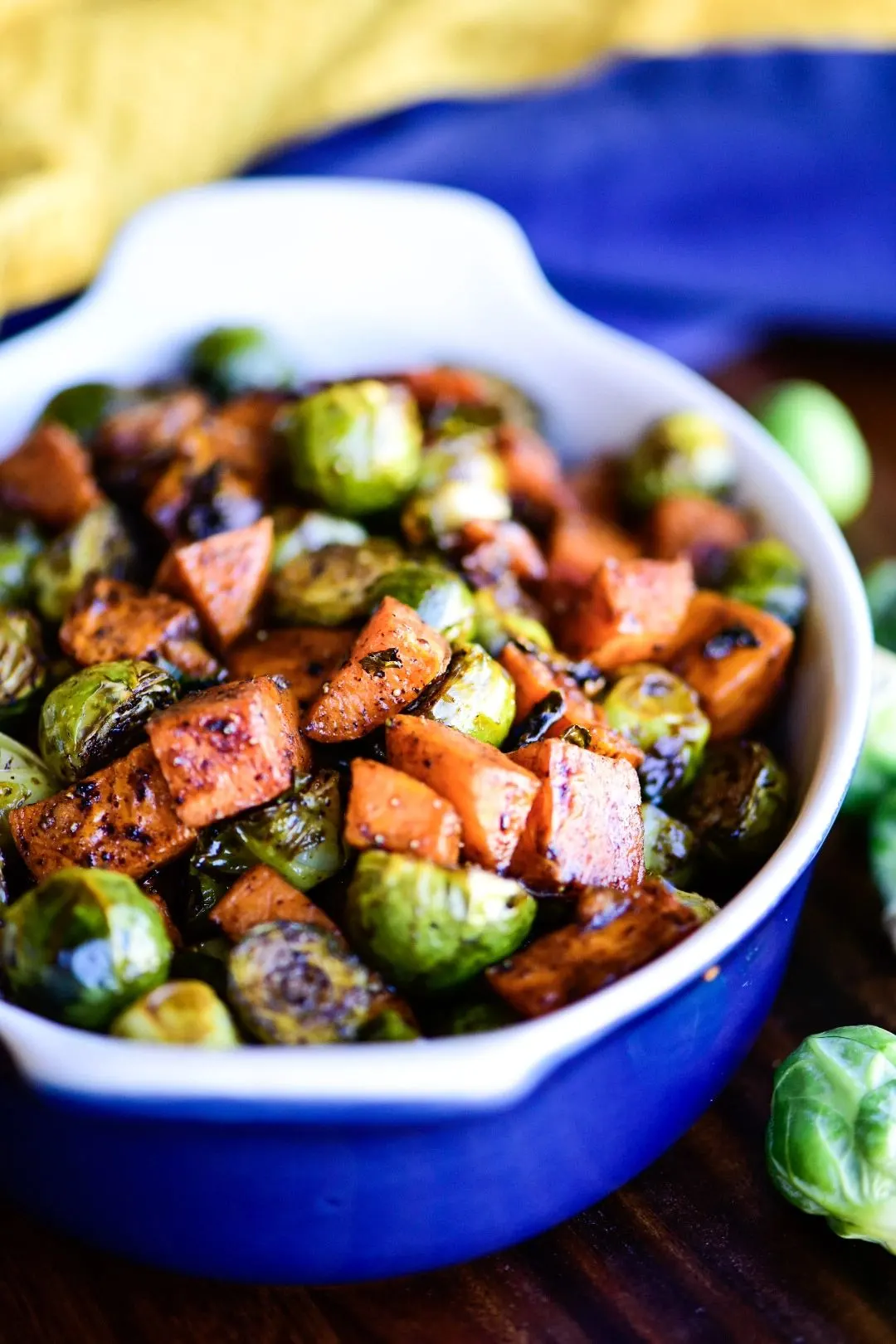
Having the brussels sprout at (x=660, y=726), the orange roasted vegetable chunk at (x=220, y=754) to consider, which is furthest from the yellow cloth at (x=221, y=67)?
the brussels sprout at (x=660, y=726)

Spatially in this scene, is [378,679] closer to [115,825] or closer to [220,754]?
Answer: [220,754]

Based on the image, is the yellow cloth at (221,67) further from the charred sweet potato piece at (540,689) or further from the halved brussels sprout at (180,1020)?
the halved brussels sprout at (180,1020)

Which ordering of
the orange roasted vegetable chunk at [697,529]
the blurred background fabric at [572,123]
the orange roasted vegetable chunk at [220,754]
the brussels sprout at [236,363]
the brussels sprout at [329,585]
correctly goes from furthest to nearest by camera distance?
the blurred background fabric at [572,123], the brussels sprout at [236,363], the orange roasted vegetable chunk at [697,529], the brussels sprout at [329,585], the orange roasted vegetable chunk at [220,754]

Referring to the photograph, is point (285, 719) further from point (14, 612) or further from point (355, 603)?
point (14, 612)

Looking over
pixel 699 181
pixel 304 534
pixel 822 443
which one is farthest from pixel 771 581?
pixel 699 181

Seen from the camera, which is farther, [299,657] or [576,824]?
[299,657]

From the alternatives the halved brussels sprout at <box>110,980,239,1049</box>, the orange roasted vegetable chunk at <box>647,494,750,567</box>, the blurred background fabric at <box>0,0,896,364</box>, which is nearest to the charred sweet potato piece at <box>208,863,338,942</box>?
the halved brussels sprout at <box>110,980,239,1049</box>
